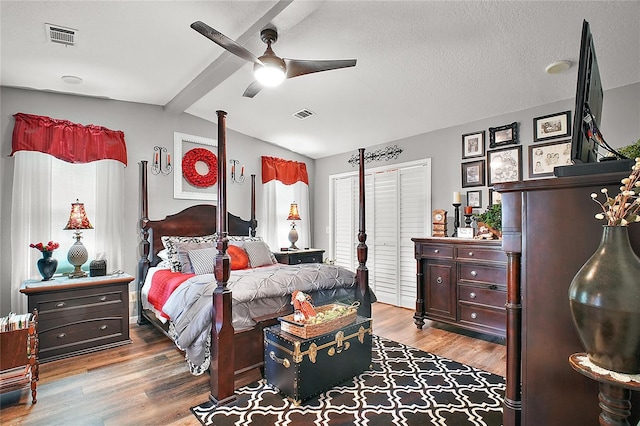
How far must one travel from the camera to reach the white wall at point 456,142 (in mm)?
3160

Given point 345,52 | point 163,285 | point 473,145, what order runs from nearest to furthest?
point 345,52 → point 163,285 → point 473,145

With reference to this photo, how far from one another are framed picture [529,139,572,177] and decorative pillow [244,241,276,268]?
323 cm

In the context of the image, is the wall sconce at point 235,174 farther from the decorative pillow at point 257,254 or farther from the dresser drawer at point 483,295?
the dresser drawer at point 483,295

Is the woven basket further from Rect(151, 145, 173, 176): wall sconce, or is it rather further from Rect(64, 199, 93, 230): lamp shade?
Rect(151, 145, 173, 176): wall sconce

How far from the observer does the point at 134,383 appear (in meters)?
2.68

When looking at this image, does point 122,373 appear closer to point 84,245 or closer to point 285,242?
point 84,245

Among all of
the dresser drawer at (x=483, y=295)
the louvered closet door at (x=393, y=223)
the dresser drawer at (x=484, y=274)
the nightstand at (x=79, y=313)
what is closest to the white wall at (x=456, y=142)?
the louvered closet door at (x=393, y=223)

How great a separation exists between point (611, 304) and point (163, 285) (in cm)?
349

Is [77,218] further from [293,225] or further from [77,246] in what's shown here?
[293,225]

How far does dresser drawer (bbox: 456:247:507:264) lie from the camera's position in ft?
11.3

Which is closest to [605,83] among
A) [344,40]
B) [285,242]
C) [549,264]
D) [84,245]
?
[344,40]

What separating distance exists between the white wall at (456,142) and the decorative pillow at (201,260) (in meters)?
2.85

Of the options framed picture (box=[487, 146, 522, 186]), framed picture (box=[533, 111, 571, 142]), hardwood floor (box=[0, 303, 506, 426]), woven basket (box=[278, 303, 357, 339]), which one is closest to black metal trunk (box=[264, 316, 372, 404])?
woven basket (box=[278, 303, 357, 339])

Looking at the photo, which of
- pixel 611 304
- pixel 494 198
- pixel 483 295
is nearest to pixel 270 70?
pixel 611 304
